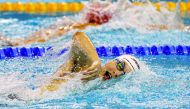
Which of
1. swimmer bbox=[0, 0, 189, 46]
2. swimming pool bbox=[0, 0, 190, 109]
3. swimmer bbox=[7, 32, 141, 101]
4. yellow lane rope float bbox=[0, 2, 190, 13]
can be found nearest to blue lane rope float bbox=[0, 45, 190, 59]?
swimming pool bbox=[0, 0, 190, 109]

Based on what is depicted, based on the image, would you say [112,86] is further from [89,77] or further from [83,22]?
[83,22]

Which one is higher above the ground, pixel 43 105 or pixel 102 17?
pixel 102 17

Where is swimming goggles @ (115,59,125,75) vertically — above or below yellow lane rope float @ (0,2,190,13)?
below

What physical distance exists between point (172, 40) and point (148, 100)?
265 centimetres

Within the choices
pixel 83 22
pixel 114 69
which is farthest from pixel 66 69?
pixel 83 22

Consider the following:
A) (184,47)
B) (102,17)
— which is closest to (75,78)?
(184,47)

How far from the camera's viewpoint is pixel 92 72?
326cm

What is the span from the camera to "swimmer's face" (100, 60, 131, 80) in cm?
337

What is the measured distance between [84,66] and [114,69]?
0.72ft

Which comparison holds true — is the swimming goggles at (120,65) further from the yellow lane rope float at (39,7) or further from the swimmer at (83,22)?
the yellow lane rope float at (39,7)

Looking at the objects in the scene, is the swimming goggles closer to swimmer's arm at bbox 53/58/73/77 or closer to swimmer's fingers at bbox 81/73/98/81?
swimmer's fingers at bbox 81/73/98/81

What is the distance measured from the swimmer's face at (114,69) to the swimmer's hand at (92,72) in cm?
8

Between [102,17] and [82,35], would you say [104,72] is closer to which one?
[82,35]

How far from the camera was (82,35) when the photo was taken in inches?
128
